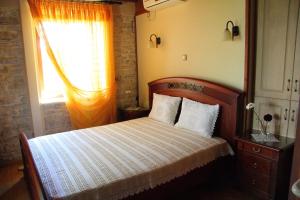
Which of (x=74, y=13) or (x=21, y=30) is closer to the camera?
(x=21, y=30)

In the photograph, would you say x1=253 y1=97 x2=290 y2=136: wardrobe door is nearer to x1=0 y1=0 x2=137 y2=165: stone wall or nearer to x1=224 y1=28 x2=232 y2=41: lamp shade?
x1=224 y1=28 x2=232 y2=41: lamp shade

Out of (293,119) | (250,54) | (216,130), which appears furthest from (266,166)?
(250,54)

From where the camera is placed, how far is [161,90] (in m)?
3.76

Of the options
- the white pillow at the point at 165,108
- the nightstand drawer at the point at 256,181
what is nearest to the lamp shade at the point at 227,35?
the white pillow at the point at 165,108

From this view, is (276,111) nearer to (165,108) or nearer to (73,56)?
(165,108)

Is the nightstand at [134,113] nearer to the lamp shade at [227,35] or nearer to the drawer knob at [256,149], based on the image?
the lamp shade at [227,35]

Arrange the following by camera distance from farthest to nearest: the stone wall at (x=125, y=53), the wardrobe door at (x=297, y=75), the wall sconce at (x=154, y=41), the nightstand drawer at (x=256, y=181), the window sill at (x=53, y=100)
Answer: the stone wall at (x=125, y=53)
the wall sconce at (x=154, y=41)
the window sill at (x=53, y=100)
the nightstand drawer at (x=256, y=181)
the wardrobe door at (x=297, y=75)

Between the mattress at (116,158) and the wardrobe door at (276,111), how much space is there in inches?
20.6


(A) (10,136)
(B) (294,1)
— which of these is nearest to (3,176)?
(A) (10,136)

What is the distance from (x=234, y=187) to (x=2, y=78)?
3.40 m

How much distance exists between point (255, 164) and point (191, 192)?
75 centimetres

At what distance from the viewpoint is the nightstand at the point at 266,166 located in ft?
7.40

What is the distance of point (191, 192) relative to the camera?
8.57 feet

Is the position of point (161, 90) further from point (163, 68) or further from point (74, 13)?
point (74, 13)
